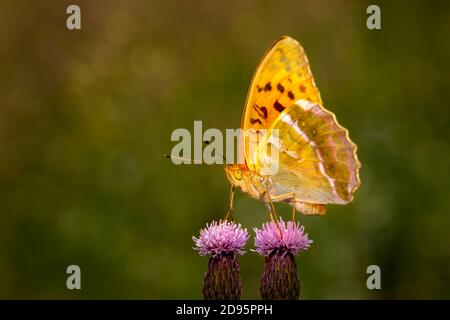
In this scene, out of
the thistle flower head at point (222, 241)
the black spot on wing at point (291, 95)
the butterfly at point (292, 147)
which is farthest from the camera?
the black spot on wing at point (291, 95)

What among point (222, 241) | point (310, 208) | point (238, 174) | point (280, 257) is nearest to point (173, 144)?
point (238, 174)

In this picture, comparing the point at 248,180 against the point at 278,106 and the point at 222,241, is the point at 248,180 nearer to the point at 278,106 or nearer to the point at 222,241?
the point at 222,241

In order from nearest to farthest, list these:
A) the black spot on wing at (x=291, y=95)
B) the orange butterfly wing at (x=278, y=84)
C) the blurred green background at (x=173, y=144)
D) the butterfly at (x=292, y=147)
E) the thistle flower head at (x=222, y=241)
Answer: the butterfly at (x=292, y=147) < the thistle flower head at (x=222, y=241) < the orange butterfly wing at (x=278, y=84) < the black spot on wing at (x=291, y=95) < the blurred green background at (x=173, y=144)

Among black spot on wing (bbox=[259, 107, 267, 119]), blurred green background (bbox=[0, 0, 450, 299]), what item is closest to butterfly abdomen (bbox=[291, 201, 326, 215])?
black spot on wing (bbox=[259, 107, 267, 119])

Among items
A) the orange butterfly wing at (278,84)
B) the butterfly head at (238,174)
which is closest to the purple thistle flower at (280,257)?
the butterfly head at (238,174)

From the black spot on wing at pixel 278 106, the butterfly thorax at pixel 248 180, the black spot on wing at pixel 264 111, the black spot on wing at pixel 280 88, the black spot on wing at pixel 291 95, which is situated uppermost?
the black spot on wing at pixel 280 88

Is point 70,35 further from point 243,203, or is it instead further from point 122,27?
point 243,203

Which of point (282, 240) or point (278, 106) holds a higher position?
point (278, 106)

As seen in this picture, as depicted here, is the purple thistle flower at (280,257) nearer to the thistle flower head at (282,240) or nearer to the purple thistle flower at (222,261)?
the thistle flower head at (282,240)
